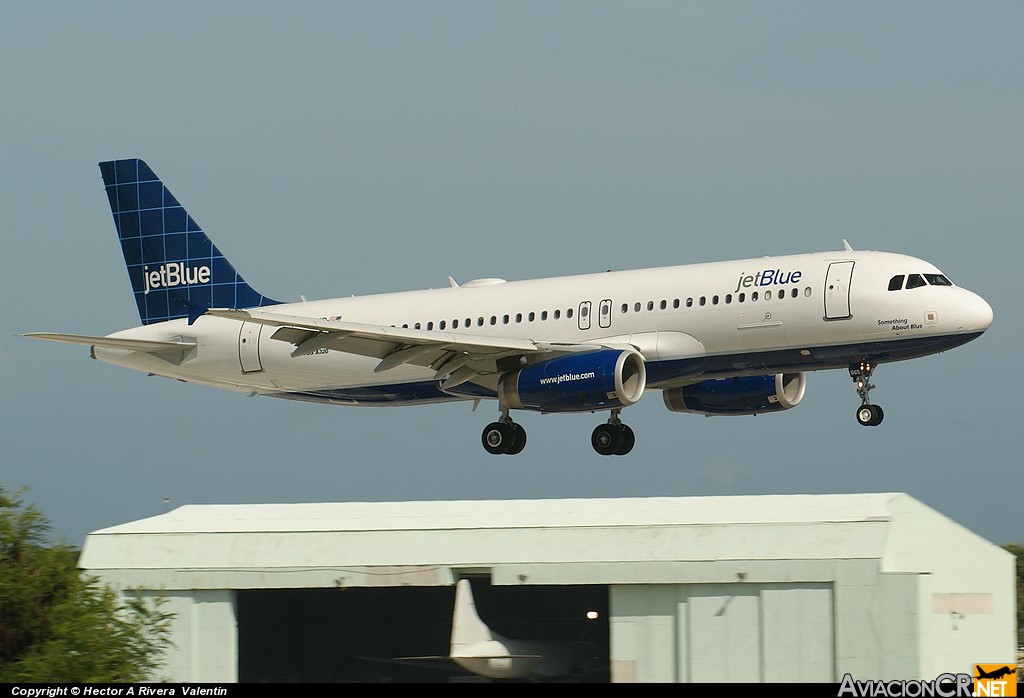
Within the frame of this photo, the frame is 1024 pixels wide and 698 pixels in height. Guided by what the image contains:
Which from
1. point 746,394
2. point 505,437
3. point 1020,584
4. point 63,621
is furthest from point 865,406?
point 1020,584

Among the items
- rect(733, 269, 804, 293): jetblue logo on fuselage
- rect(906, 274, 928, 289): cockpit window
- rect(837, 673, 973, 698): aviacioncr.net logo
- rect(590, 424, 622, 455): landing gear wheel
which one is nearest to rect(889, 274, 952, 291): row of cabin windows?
rect(906, 274, 928, 289): cockpit window

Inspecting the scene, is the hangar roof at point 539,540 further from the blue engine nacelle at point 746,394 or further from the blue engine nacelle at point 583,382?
the blue engine nacelle at point 746,394

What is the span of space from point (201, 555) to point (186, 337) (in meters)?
10.7

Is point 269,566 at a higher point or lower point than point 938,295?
lower

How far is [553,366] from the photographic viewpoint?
4122cm

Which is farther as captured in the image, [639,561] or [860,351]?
[860,351]

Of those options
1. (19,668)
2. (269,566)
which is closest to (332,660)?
(269,566)

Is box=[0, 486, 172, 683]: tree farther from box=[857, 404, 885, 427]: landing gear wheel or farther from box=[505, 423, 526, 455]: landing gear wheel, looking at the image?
box=[857, 404, 885, 427]: landing gear wheel

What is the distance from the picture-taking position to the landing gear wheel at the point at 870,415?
135 feet

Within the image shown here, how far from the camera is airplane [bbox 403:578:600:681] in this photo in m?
39.6

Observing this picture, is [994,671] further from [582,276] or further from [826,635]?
[582,276]

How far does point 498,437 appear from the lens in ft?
148

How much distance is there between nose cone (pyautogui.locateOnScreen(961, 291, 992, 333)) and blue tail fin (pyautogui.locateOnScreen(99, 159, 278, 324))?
70.6 feet

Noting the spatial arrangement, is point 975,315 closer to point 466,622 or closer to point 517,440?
point 517,440
